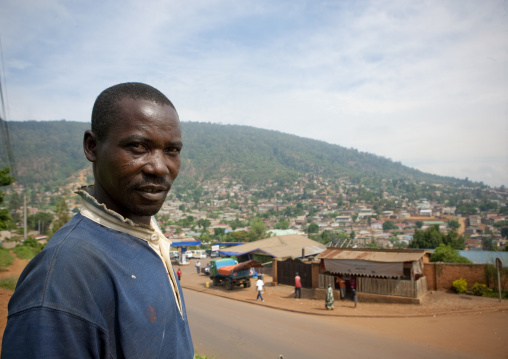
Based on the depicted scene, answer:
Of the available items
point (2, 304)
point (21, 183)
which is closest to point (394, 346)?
point (2, 304)

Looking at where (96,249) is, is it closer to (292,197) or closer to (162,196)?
(162,196)

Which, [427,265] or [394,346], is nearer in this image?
[394,346]

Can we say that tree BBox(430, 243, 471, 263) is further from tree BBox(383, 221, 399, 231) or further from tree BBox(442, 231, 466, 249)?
tree BBox(383, 221, 399, 231)

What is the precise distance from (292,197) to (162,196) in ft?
610

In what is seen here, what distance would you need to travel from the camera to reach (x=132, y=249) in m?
1.12

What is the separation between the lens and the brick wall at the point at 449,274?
15156 mm

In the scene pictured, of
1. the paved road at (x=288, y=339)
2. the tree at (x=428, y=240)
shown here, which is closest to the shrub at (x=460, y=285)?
the paved road at (x=288, y=339)

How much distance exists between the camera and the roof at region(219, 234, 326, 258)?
28.8m

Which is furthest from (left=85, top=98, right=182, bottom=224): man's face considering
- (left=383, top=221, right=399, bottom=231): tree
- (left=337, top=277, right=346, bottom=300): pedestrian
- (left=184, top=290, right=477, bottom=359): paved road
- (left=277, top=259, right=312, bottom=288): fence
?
(left=383, top=221, right=399, bottom=231): tree

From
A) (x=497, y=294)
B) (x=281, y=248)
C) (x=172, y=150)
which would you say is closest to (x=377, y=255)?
(x=497, y=294)

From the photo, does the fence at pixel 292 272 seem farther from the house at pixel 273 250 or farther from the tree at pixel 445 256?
the tree at pixel 445 256

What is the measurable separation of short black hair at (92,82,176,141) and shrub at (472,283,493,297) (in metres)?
17.2

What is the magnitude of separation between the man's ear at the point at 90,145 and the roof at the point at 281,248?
88.8ft

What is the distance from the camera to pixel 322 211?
153 meters
